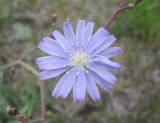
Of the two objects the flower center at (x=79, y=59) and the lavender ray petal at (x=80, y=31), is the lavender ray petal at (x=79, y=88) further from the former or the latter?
the lavender ray petal at (x=80, y=31)

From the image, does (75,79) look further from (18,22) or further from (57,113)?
(18,22)

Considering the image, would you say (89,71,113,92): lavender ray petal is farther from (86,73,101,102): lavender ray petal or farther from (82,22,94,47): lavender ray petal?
(82,22,94,47): lavender ray petal

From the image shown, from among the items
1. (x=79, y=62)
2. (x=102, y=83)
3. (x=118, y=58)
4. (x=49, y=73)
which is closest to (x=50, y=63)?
(x=49, y=73)

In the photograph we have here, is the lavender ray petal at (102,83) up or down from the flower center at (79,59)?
down

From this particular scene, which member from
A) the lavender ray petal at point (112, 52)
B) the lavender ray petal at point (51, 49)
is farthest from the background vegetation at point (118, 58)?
the lavender ray petal at point (112, 52)

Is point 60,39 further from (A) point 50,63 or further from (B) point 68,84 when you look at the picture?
(B) point 68,84
